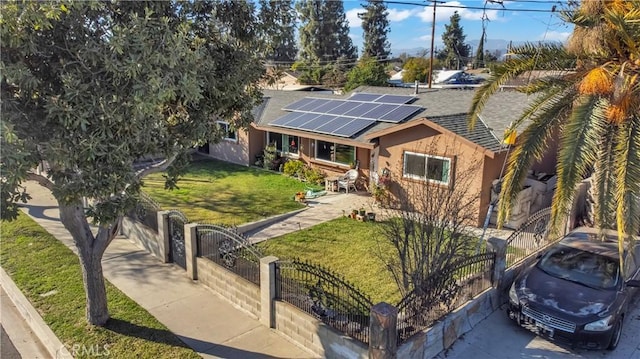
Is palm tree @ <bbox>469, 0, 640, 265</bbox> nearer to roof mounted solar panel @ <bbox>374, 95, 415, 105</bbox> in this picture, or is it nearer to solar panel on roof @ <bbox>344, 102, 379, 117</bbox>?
solar panel on roof @ <bbox>344, 102, 379, 117</bbox>

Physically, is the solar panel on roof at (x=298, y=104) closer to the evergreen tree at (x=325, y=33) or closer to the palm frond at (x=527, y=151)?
the palm frond at (x=527, y=151)

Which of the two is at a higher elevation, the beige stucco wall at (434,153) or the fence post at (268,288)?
the beige stucco wall at (434,153)

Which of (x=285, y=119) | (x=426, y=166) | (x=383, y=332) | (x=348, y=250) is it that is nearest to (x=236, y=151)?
(x=285, y=119)

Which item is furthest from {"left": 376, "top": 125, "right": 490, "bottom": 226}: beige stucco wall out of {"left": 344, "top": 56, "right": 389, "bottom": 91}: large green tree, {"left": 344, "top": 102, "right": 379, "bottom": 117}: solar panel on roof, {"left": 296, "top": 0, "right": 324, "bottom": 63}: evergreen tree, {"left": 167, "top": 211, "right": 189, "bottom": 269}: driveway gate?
{"left": 296, "top": 0, "right": 324, "bottom": 63}: evergreen tree

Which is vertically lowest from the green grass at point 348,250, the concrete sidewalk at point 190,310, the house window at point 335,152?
the concrete sidewalk at point 190,310

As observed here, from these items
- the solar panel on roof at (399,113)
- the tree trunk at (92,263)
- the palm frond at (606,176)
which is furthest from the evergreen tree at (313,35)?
the tree trunk at (92,263)

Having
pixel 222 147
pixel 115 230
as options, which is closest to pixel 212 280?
pixel 115 230

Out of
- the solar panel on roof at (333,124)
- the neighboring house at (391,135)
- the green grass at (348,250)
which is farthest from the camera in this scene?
the solar panel on roof at (333,124)

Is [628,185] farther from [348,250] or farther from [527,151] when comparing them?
[348,250]
